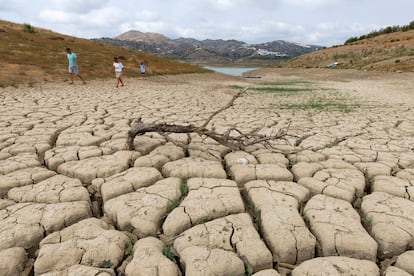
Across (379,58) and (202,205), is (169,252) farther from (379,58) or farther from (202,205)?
(379,58)

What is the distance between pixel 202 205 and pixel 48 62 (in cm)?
1278

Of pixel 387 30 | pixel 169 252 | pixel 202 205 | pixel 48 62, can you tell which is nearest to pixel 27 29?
pixel 48 62

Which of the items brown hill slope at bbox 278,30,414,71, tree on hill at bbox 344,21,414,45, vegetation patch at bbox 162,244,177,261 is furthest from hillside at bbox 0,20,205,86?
tree on hill at bbox 344,21,414,45

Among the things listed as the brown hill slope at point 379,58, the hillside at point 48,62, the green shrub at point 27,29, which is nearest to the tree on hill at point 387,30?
the brown hill slope at point 379,58

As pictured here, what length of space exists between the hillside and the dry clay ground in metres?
7.08

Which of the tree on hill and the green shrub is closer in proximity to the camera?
the green shrub

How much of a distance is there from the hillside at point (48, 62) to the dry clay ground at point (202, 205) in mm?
7076

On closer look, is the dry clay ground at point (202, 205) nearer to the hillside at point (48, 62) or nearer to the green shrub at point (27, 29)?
the hillside at point (48, 62)

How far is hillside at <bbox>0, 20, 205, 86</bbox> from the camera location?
9195 millimetres

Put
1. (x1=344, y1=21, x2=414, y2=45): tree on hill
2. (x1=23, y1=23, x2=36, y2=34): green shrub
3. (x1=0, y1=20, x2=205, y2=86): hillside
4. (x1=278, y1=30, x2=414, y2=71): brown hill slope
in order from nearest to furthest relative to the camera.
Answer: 1. (x1=0, y1=20, x2=205, y2=86): hillside
2. (x1=278, y1=30, x2=414, y2=71): brown hill slope
3. (x1=23, y1=23, x2=36, y2=34): green shrub
4. (x1=344, y1=21, x2=414, y2=45): tree on hill

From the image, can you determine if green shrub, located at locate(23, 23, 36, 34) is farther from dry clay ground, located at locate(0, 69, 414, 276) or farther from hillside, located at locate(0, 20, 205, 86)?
dry clay ground, located at locate(0, 69, 414, 276)

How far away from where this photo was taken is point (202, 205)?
5.39 ft

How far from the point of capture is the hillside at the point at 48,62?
30.2 ft

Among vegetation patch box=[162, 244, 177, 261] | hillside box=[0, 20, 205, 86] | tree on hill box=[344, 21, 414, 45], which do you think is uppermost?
tree on hill box=[344, 21, 414, 45]
